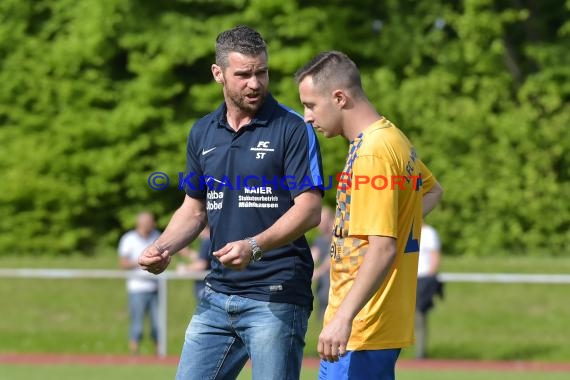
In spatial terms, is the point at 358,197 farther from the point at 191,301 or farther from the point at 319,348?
the point at 191,301

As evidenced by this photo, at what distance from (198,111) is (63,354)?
426 inches

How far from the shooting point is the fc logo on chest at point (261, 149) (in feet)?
16.4

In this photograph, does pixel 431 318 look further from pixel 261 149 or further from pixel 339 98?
pixel 339 98

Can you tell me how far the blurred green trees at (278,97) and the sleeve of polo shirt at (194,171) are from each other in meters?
17.4

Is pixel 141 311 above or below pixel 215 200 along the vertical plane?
below

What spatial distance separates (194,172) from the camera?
5332 millimetres

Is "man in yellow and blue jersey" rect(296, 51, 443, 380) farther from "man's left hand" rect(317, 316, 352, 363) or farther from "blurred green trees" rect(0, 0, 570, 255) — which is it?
"blurred green trees" rect(0, 0, 570, 255)

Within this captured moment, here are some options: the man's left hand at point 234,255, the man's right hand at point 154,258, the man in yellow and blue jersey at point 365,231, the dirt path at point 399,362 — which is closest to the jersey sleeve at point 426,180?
the man in yellow and blue jersey at point 365,231

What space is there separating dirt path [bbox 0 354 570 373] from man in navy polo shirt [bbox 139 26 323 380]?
784 centimetres

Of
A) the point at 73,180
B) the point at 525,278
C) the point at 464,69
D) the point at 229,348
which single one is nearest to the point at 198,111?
the point at 73,180

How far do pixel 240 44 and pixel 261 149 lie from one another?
1.64 feet

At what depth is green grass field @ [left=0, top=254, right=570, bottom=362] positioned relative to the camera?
47.7 ft

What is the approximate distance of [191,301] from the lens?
16734 millimetres

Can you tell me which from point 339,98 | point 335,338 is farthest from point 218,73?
point 335,338
